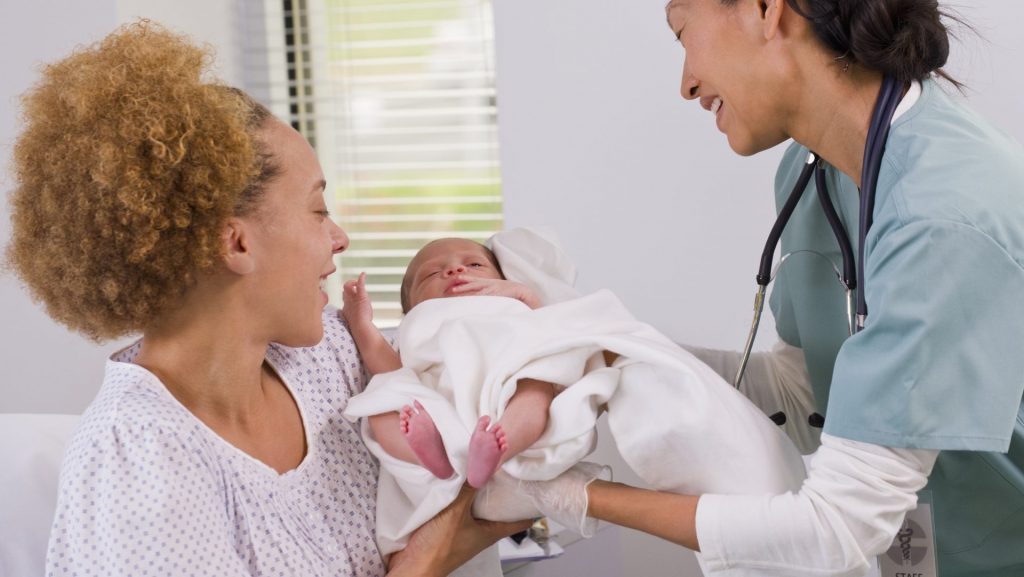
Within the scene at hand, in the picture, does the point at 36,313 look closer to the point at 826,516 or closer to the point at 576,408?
the point at 576,408

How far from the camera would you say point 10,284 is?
2.51 meters

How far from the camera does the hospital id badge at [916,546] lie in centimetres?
145

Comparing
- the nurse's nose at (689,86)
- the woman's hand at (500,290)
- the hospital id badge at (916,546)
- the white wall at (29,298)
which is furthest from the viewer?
Answer: the white wall at (29,298)

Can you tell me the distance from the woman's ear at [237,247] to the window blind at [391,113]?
6.17ft

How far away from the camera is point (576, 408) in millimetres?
1355

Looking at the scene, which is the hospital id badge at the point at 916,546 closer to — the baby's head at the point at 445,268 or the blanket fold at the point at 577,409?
the blanket fold at the point at 577,409

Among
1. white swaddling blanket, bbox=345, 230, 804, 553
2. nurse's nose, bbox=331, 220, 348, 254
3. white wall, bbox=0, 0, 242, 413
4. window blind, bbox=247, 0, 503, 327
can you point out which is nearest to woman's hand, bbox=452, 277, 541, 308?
white swaddling blanket, bbox=345, 230, 804, 553

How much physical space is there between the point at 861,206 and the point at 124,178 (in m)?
0.96

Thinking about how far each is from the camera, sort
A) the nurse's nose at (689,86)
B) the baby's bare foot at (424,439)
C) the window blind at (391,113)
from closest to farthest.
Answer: the baby's bare foot at (424,439) → the nurse's nose at (689,86) → the window blind at (391,113)

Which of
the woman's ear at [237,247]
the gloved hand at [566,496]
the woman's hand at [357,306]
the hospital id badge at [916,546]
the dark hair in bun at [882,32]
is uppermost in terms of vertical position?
the dark hair in bun at [882,32]

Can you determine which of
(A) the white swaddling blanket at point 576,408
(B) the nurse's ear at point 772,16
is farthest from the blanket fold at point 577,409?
(B) the nurse's ear at point 772,16

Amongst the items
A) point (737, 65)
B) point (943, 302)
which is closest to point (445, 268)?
point (737, 65)

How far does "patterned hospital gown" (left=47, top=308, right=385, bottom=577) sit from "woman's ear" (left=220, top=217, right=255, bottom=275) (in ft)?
0.57

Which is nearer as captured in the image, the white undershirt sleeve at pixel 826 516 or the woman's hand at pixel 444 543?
the white undershirt sleeve at pixel 826 516
